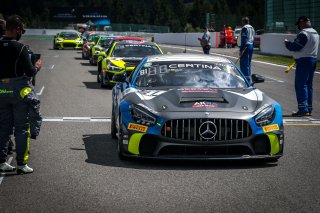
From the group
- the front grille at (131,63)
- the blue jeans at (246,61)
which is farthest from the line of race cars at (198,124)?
the blue jeans at (246,61)

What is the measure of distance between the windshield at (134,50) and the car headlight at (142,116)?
1136 cm

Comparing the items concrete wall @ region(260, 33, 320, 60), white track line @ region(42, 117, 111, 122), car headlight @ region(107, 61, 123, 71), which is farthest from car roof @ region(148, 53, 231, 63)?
concrete wall @ region(260, 33, 320, 60)

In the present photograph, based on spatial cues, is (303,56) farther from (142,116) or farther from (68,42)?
(68,42)

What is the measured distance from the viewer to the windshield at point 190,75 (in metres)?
10.2

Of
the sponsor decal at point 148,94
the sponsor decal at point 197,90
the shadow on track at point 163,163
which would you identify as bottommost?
the shadow on track at point 163,163

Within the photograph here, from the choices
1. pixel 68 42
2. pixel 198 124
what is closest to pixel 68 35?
pixel 68 42

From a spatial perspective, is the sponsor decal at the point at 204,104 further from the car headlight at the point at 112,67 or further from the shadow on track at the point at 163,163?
the car headlight at the point at 112,67

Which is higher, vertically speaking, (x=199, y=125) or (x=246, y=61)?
(x=199, y=125)

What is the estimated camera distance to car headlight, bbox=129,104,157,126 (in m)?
8.96

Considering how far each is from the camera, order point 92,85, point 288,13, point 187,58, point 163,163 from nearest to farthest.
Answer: point 163,163
point 187,58
point 92,85
point 288,13

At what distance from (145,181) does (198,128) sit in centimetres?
110

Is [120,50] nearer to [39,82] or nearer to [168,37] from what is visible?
[39,82]

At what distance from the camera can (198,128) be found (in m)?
8.87

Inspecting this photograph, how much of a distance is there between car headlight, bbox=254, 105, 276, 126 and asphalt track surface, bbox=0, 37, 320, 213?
514 millimetres
